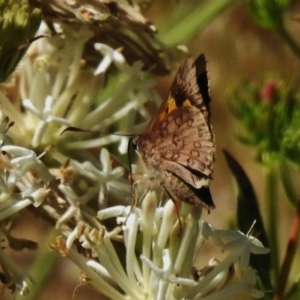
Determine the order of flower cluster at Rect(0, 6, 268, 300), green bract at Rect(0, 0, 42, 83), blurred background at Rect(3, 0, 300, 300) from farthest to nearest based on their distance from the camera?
blurred background at Rect(3, 0, 300, 300) < flower cluster at Rect(0, 6, 268, 300) < green bract at Rect(0, 0, 42, 83)

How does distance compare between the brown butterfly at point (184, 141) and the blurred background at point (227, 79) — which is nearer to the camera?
the brown butterfly at point (184, 141)

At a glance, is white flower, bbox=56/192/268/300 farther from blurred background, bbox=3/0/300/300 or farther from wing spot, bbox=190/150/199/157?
blurred background, bbox=3/0/300/300

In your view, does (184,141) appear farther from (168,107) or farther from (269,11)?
(269,11)

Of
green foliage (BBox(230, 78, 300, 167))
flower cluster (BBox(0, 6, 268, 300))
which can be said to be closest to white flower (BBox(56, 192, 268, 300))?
flower cluster (BBox(0, 6, 268, 300))

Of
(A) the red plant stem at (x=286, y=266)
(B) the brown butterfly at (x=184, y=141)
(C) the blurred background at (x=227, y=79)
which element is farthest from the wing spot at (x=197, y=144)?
(C) the blurred background at (x=227, y=79)

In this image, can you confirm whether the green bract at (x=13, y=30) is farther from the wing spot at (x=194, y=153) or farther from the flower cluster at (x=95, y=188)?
the wing spot at (x=194, y=153)

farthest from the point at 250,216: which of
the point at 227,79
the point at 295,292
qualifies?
the point at 227,79
